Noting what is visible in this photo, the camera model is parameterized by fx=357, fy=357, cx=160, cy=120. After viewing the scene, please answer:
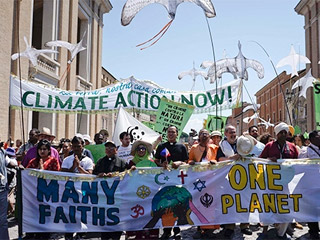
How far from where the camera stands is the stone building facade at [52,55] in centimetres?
1340

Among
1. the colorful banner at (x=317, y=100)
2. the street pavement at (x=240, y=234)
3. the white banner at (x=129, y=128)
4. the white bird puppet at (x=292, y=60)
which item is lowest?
the street pavement at (x=240, y=234)

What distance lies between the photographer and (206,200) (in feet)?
18.5

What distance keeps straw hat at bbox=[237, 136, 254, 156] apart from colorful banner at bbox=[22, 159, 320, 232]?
0.82ft

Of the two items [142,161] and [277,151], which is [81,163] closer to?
[142,161]

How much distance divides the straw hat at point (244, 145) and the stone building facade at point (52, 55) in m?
4.23

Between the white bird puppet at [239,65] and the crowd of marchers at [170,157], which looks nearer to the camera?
the crowd of marchers at [170,157]

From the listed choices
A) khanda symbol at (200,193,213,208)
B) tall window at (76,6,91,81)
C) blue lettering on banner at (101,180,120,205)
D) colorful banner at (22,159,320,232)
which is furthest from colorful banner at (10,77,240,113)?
tall window at (76,6,91,81)

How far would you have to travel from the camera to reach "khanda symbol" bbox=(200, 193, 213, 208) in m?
5.63

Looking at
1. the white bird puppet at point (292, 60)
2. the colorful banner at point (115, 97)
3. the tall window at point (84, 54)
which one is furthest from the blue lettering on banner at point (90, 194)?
the tall window at point (84, 54)

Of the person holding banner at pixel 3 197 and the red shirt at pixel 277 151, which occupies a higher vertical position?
the red shirt at pixel 277 151

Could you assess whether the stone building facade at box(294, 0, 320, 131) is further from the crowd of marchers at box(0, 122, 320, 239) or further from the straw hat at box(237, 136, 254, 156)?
the straw hat at box(237, 136, 254, 156)

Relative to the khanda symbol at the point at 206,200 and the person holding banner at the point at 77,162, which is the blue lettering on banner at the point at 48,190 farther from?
the khanda symbol at the point at 206,200

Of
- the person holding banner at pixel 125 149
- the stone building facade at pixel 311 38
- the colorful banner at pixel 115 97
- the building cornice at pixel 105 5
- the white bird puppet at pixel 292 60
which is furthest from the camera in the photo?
the stone building facade at pixel 311 38

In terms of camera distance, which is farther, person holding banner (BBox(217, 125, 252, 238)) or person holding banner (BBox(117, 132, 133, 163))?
person holding banner (BBox(117, 132, 133, 163))
